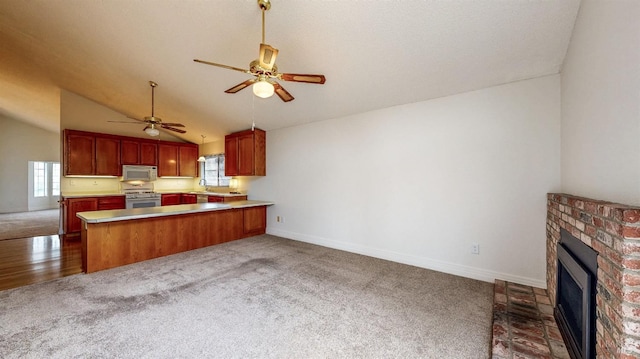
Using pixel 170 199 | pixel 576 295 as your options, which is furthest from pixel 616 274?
pixel 170 199

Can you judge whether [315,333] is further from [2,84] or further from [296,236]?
[2,84]

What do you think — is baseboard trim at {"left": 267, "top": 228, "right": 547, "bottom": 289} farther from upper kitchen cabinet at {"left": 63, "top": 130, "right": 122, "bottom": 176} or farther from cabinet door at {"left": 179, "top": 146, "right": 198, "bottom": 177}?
upper kitchen cabinet at {"left": 63, "top": 130, "right": 122, "bottom": 176}

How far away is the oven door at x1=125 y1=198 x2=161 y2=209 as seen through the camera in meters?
5.96

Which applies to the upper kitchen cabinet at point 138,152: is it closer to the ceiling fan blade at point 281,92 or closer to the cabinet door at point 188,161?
the cabinet door at point 188,161

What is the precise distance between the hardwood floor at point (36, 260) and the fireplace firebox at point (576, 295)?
508 centimetres

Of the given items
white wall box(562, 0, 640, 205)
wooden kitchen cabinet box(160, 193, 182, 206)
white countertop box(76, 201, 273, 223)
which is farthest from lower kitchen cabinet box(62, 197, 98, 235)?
white wall box(562, 0, 640, 205)

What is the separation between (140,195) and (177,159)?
1463mm

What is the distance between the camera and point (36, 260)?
3654mm

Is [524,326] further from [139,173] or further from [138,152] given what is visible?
[138,152]

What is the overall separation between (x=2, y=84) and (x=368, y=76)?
323 inches

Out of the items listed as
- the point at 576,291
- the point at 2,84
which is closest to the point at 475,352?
the point at 576,291

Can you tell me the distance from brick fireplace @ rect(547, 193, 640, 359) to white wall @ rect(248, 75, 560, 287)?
1520 millimetres

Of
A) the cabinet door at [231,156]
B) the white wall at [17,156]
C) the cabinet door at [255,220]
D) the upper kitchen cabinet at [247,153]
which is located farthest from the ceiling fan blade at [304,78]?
the white wall at [17,156]

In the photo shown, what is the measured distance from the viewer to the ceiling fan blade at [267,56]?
6.52ft
